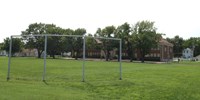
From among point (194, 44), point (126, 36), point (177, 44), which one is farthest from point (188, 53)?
point (126, 36)

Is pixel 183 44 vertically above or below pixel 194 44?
above

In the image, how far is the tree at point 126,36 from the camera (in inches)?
3600

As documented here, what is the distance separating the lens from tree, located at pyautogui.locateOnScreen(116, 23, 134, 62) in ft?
300

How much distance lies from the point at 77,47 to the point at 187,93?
10557 mm

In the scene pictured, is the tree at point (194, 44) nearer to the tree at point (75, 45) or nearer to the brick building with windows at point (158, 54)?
the brick building with windows at point (158, 54)

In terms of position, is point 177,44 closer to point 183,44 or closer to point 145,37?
point 183,44

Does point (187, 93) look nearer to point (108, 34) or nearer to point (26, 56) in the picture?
point (26, 56)

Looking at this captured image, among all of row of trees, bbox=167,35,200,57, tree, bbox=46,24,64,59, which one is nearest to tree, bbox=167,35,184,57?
row of trees, bbox=167,35,200,57

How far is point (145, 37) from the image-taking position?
87.5 metres

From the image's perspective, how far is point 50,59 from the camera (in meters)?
23.5

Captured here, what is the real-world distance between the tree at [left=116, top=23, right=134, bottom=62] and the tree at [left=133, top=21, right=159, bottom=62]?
2.13 metres

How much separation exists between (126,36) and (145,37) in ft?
20.8

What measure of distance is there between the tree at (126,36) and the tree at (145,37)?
213cm

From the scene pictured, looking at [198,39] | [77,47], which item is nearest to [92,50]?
[77,47]
